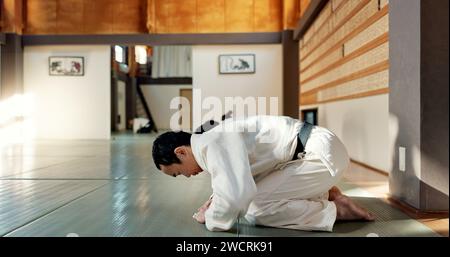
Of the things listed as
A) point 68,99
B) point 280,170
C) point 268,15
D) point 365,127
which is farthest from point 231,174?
point 68,99

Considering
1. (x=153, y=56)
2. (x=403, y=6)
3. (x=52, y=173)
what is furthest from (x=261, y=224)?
(x=153, y=56)

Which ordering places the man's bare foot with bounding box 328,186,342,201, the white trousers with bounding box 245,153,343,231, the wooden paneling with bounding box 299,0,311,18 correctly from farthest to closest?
1. the wooden paneling with bounding box 299,0,311,18
2. the man's bare foot with bounding box 328,186,342,201
3. the white trousers with bounding box 245,153,343,231

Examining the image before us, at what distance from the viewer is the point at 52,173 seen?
3926mm

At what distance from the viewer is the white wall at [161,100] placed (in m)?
16.3

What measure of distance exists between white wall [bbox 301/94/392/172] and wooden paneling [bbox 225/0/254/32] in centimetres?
421

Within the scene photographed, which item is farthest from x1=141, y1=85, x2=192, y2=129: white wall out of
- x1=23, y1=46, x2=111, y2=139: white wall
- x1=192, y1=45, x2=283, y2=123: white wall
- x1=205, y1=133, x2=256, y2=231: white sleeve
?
x1=205, y1=133, x2=256, y2=231: white sleeve

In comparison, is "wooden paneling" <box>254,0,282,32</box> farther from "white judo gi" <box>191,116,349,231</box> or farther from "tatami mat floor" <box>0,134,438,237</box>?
"white judo gi" <box>191,116,349,231</box>

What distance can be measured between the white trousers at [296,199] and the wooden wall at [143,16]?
25.2 feet

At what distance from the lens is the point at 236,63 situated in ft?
31.2

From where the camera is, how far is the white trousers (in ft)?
6.31

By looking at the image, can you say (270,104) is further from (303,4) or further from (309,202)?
(309,202)

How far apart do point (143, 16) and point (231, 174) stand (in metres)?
8.52

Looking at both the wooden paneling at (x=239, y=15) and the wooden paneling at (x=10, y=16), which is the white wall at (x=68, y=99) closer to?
the wooden paneling at (x=10, y=16)
